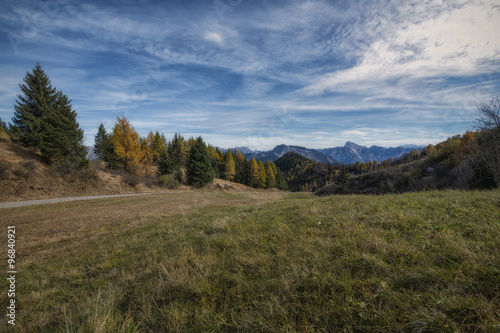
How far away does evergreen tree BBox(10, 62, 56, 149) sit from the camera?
90.5 ft

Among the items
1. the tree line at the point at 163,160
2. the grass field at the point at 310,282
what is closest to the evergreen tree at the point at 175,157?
the tree line at the point at 163,160

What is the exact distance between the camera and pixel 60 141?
87.3 feet

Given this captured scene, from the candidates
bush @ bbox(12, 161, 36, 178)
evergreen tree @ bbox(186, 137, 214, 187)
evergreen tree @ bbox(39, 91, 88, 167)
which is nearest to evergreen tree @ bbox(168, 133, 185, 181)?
evergreen tree @ bbox(186, 137, 214, 187)

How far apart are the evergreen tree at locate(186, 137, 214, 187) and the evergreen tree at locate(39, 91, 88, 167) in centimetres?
1868

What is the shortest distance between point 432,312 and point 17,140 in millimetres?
47020

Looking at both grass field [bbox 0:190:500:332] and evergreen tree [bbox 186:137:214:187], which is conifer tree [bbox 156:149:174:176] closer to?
evergreen tree [bbox 186:137:214:187]

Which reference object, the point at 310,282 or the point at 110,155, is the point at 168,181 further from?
the point at 310,282

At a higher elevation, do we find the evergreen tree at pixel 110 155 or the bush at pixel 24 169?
the evergreen tree at pixel 110 155

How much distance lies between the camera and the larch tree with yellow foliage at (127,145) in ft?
112

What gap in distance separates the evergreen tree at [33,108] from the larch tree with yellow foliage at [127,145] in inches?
359

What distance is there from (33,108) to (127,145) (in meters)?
13.9

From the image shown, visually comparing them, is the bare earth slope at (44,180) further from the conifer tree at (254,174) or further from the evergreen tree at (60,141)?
the conifer tree at (254,174)

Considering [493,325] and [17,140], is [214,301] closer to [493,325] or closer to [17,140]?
[493,325]

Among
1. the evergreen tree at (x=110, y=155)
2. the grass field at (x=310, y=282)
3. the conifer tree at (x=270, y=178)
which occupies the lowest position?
the conifer tree at (x=270, y=178)
